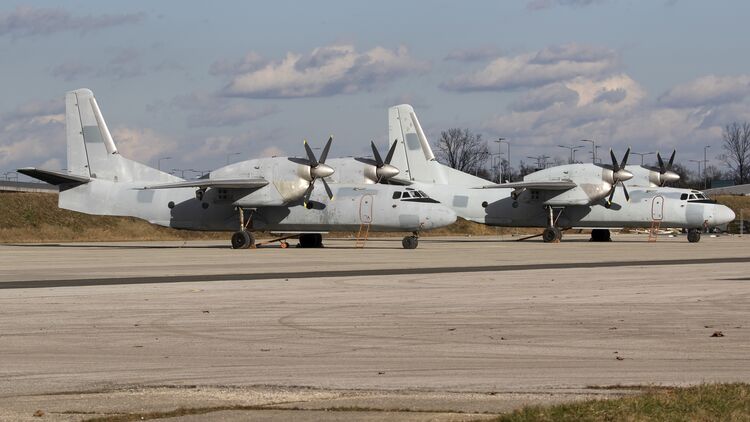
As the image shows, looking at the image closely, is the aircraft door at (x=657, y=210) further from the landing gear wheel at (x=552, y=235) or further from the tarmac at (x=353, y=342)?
the tarmac at (x=353, y=342)

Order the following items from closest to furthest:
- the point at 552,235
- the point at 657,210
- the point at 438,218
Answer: the point at 438,218, the point at 657,210, the point at 552,235

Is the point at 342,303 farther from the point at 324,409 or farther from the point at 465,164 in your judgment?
the point at 465,164

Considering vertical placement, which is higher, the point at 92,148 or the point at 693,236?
the point at 92,148

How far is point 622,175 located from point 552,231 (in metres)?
5.72

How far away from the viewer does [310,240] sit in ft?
208

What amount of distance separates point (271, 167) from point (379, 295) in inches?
1368

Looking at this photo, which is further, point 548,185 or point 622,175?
point 548,185

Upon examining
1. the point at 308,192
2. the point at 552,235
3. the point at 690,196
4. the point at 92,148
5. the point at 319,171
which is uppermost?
the point at 92,148

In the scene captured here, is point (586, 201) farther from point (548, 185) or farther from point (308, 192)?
point (308, 192)

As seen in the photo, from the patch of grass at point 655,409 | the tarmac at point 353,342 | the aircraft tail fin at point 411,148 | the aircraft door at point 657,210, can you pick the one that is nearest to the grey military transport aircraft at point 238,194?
the aircraft tail fin at point 411,148

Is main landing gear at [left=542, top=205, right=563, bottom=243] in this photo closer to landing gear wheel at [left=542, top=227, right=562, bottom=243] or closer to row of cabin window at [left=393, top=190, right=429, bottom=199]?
landing gear wheel at [left=542, top=227, right=562, bottom=243]

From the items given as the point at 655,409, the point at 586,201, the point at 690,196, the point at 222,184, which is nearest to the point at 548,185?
the point at 586,201

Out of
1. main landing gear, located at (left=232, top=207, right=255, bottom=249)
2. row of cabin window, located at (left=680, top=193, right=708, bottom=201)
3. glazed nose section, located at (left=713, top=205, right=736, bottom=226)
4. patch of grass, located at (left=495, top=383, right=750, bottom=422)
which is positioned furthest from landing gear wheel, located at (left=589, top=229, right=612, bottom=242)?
patch of grass, located at (left=495, top=383, right=750, bottom=422)

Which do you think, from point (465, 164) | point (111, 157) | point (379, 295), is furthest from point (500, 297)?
point (465, 164)
